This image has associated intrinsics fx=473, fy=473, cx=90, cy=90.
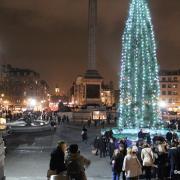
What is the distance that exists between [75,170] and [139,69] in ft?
116

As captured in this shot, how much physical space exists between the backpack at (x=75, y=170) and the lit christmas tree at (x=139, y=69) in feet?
115

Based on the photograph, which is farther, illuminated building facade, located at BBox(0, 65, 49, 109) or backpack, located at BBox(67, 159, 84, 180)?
illuminated building facade, located at BBox(0, 65, 49, 109)

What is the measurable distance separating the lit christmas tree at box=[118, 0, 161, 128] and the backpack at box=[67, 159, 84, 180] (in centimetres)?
3500

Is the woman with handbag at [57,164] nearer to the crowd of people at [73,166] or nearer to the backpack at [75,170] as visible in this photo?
the crowd of people at [73,166]

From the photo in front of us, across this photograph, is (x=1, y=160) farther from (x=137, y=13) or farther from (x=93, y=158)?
(x=137, y=13)

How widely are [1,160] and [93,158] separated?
1379 centimetres

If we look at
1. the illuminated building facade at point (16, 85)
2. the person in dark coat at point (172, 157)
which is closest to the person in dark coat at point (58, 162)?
the person in dark coat at point (172, 157)

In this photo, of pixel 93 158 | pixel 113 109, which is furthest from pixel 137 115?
pixel 113 109

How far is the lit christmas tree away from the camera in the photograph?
46.7 m

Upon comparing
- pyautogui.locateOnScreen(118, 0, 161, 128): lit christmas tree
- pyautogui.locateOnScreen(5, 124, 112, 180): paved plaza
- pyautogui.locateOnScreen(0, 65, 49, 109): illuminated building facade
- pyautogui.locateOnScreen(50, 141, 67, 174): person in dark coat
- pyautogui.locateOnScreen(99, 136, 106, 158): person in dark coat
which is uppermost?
pyautogui.locateOnScreen(0, 65, 49, 109): illuminated building facade

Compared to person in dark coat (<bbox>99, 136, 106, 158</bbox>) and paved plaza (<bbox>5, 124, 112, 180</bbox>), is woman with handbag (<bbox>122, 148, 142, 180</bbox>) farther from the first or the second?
person in dark coat (<bbox>99, 136, 106, 158</bbox>)

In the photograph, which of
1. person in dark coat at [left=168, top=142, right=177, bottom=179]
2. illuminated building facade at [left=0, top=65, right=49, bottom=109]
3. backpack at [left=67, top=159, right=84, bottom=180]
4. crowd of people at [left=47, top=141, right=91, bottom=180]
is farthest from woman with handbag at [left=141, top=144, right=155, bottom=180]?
illuminated building facade at [left=0, top=65, right=49, bottom=109]

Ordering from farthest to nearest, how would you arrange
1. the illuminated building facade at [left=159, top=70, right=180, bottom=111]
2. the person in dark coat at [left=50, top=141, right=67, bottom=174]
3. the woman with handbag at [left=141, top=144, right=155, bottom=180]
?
1. the illuminated building facade at [left=159, top=70, right=180, bottom=111]
2. the woman with handbag at [left=141, top=144, right=155, bottom=180]
3. the person in dark coat at [left=50, top=141, right=67, bottom=174]

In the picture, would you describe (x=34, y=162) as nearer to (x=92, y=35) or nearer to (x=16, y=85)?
(x=92, y=35)
